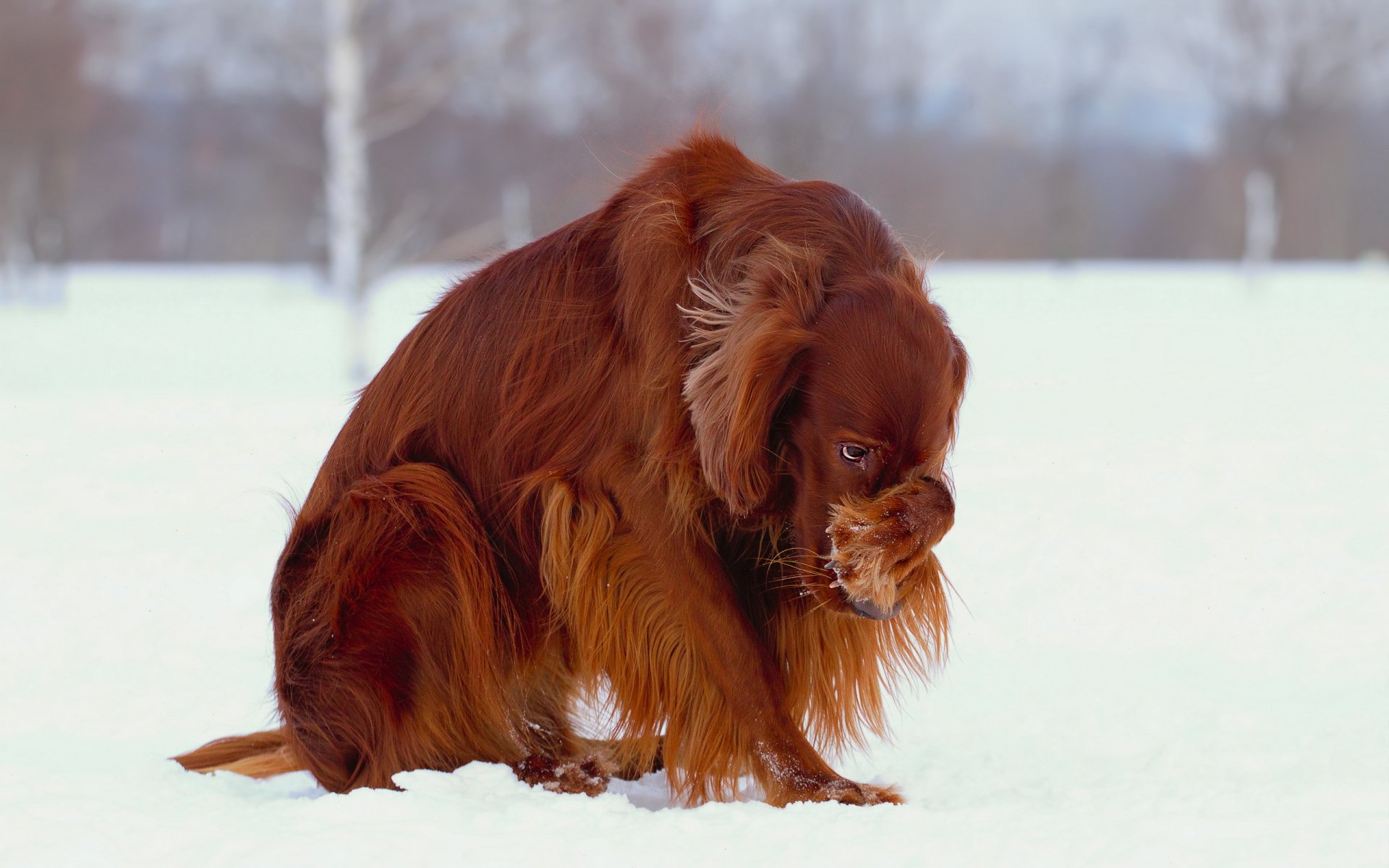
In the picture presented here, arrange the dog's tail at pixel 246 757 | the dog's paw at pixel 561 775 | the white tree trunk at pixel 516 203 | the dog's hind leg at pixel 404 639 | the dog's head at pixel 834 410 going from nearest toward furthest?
the dog's head at pixel 834 410, the dog's hind leg at pixel 404 639, the dog's paw at pixel 561 775, the dog's tail at pixel 246 757, the white tree trunk at pixel 516 203

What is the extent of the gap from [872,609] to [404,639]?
3.43 feet

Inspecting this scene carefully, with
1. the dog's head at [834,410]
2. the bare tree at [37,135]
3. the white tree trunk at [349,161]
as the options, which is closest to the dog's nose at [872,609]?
the dog's head at [834,410]

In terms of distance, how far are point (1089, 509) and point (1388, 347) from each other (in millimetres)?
5744

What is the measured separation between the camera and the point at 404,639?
2.83m

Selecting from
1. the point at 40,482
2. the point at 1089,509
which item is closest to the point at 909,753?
the point at 1089,509

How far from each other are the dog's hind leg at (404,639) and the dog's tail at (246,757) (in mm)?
282

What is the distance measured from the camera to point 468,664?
2.81 metres

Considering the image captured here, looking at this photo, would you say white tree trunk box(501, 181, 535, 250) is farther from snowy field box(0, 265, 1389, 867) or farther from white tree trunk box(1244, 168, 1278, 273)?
white tree trunk box(1244, 168, 1278, 273)

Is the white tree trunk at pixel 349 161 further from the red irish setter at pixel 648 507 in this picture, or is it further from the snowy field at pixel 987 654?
the red irish setter at pixel 648 507

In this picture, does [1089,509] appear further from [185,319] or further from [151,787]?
[185,319]

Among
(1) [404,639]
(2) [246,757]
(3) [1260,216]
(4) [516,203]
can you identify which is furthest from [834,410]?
(3) [1260,216]

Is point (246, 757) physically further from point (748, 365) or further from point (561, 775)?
point (748, 365)

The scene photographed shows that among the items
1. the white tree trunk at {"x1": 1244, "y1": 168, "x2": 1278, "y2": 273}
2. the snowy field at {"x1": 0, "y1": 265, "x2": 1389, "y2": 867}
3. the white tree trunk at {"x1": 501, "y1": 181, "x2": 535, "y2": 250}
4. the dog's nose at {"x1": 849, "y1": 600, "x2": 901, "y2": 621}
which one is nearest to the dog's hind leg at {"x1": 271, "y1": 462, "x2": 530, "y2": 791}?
the snowy field at {"x1": 0, "y1": 265, "x2": 1389, "y2": 867}

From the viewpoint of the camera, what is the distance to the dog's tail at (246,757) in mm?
3148
